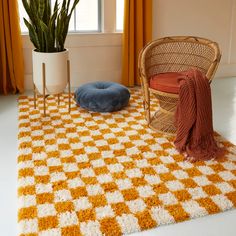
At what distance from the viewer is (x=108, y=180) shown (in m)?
2.13

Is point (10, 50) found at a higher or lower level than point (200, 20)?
lower

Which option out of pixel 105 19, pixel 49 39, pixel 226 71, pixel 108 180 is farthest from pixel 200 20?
pixel 108 180

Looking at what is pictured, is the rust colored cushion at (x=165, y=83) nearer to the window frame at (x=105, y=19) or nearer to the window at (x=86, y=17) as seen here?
the window frame at (x=105, y=19)

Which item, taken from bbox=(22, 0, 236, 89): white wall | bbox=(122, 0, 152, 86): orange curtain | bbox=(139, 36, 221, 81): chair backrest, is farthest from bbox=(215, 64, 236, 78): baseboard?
bbox=(139, 36, 221, 81): chair backrest

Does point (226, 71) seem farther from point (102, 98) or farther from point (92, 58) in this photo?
point (102, 98)

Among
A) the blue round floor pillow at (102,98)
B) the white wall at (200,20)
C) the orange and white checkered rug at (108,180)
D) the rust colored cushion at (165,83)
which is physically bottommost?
the orange and white checkered rug at (108,180)

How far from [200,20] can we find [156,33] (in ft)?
1.79

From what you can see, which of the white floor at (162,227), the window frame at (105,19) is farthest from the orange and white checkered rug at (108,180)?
the window frame at (105,19)

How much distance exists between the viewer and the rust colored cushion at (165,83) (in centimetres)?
267

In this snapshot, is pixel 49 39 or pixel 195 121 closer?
pixel 195 121

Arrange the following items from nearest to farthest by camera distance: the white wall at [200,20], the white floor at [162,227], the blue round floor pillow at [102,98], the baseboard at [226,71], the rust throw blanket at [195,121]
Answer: the white floor at [162,227]
the rust throw blanket at [195,121]
the blue round floor pillow at [102,98]
the white wall at [200,20]
the baseboard at [226,71]

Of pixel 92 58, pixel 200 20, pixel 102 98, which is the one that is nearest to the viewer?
pixel 102 98

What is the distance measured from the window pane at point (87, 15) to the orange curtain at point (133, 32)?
36 centimetres

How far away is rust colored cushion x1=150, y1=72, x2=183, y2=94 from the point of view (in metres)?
2.67
